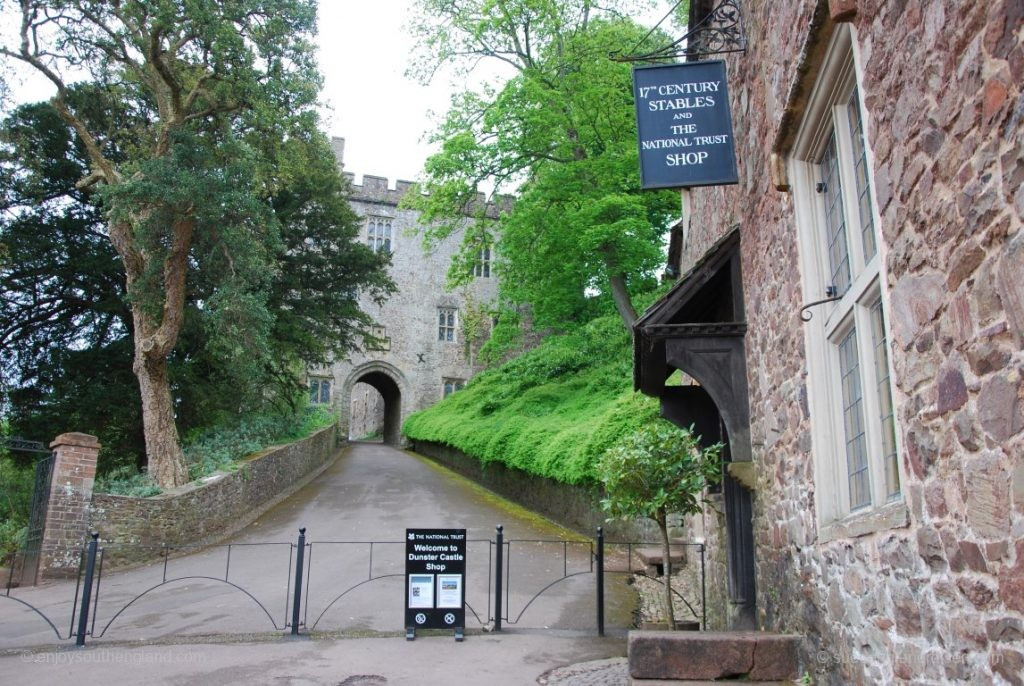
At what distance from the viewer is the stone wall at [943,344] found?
7.27ft

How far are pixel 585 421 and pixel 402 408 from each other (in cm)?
2761

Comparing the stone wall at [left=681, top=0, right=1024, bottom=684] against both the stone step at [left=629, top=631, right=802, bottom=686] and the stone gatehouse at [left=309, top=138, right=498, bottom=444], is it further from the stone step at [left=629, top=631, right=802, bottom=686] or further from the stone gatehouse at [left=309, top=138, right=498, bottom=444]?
the stone gatehouse at [left=309, top=138, right=498, bottom=444]

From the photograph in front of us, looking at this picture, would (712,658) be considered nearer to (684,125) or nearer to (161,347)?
(684,125)

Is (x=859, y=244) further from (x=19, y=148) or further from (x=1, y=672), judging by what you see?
(x=19, y=148)

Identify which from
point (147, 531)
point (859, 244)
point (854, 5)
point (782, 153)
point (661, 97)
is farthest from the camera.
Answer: point (147, 531)

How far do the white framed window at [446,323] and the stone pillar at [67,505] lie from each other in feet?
105

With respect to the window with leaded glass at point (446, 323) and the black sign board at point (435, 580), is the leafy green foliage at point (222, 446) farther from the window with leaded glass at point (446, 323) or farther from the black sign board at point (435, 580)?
the window with leaded glass at point (446, 323)

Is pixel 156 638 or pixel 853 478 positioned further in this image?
pixel 156 638

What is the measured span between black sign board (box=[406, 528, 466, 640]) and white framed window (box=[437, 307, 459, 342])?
3669cm

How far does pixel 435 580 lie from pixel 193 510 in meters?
8.42

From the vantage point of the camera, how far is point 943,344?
260 centimetres

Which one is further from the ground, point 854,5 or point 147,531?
point 854,5

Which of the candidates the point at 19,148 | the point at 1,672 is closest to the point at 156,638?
the point at 1,672

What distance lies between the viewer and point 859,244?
12.6 feet
